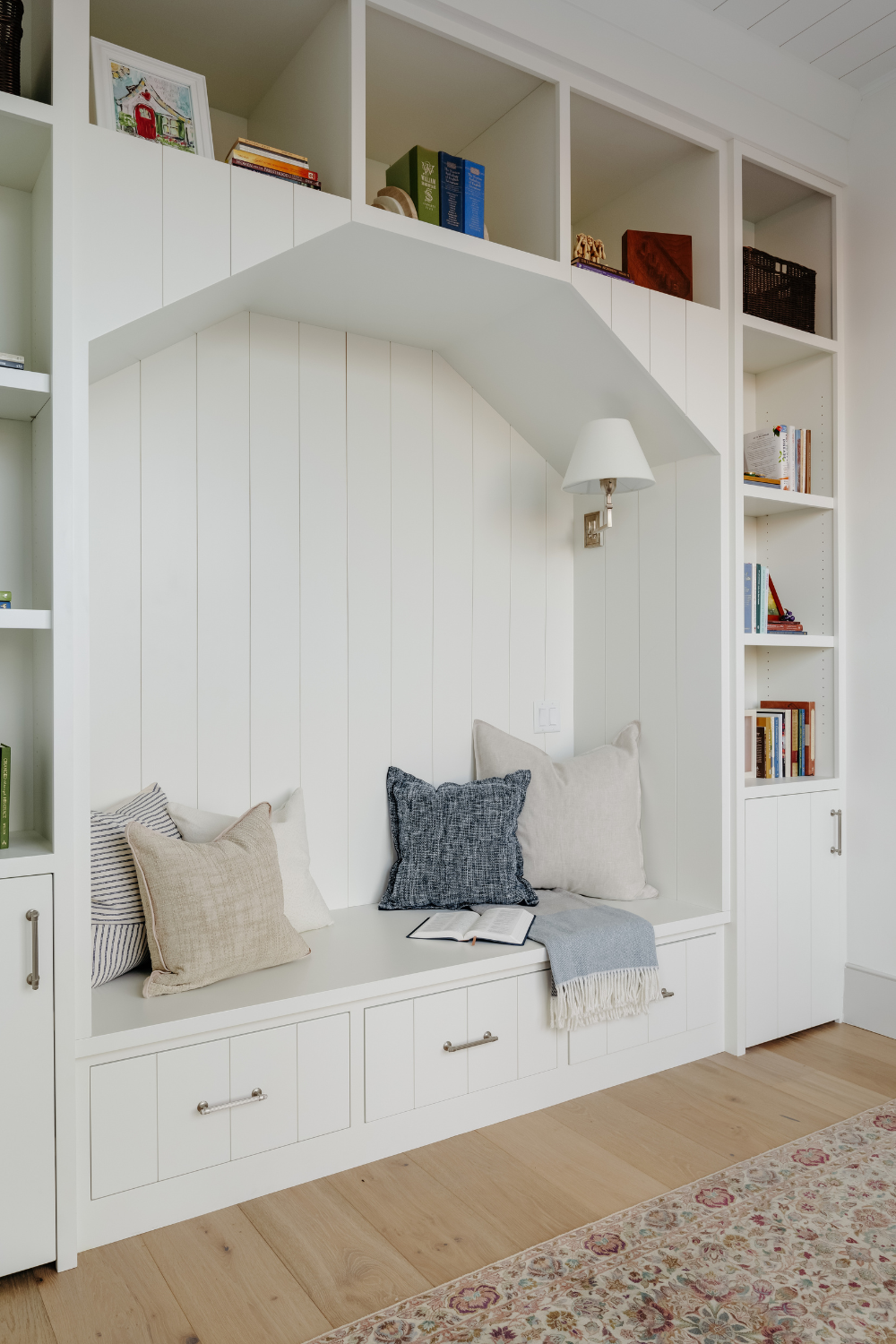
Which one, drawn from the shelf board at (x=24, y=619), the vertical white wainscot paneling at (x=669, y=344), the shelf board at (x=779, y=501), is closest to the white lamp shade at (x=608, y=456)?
the vertical white wainscot paneling at (x=669, y=344)

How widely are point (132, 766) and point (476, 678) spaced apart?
1.12 metres

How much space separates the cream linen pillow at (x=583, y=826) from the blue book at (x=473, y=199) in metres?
1.50

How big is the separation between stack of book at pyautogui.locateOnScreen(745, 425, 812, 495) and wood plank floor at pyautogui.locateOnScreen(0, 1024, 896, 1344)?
1771 millimetres

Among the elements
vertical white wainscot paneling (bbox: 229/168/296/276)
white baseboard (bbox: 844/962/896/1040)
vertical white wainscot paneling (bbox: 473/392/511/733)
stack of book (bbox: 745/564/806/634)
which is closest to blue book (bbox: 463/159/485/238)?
vertical white wainscot paneling (bbox: 229/168/296/276)

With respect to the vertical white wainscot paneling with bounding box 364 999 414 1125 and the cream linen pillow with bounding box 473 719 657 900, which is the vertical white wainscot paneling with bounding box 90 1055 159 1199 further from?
the cream linen pillow with bounding box 473 719 657 900

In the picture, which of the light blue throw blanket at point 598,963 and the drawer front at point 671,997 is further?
the drawer front at point 671,997

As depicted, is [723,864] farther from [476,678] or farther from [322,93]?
[322,93]

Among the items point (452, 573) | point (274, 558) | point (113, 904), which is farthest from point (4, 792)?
point (452, 573)

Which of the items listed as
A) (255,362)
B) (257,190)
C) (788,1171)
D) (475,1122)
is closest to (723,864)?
(788,1171)

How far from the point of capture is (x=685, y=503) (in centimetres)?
278

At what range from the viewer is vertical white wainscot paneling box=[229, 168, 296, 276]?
1941mm

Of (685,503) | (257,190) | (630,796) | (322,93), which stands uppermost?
(322,93)

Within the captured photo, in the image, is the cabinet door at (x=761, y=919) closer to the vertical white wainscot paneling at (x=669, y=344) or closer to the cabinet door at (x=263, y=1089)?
the vertical white wainscot paneling at (x=669, y=344)

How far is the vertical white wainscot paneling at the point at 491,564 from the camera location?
9.84ft
